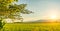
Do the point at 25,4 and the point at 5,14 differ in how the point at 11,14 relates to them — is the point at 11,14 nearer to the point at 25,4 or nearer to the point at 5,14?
the point at 5,14

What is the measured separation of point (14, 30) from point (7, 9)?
5250 millimetres

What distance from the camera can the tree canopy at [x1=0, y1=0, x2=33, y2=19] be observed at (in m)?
12.4

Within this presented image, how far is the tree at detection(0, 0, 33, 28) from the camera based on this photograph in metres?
12.4

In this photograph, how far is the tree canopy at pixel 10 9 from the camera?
40.8 ft

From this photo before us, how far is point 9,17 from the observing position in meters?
13.1

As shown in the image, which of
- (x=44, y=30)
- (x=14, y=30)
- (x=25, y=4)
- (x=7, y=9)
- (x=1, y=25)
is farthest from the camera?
(x=44, y=30)

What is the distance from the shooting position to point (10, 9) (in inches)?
519

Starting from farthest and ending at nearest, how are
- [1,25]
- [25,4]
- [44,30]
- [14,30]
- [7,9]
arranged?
1. [44,30]
2. [14,30]
3. [25,4]
4. [7,9]
5. [1,25]

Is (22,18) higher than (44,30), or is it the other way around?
(22,18)

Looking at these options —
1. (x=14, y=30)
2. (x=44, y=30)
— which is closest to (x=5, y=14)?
(x=14, y=30)

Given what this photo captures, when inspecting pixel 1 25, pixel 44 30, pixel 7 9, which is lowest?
pixel 44 30

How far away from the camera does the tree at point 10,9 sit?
12.4m

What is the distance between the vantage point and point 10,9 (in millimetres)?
13188

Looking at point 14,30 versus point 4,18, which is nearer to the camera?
point 4,18
